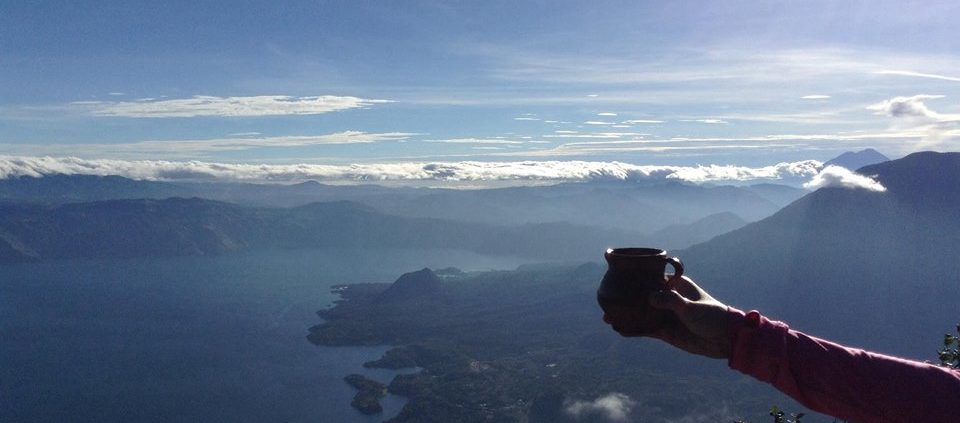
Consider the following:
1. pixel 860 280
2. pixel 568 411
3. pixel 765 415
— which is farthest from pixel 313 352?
pixel 860 280

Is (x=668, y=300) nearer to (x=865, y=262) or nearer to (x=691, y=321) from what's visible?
(x=691, y=321)

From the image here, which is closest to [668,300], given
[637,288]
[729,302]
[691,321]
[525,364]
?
[691,321]

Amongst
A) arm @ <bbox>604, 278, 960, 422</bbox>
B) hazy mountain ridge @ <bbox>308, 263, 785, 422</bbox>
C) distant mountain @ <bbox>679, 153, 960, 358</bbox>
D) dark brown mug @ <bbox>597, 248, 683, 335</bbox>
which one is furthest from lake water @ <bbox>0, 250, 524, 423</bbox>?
distant mountain @ <bbox>679, 153, 960, 358</bbox>

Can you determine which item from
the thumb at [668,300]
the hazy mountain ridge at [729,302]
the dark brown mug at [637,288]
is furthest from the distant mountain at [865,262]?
the thumb at [668,300]

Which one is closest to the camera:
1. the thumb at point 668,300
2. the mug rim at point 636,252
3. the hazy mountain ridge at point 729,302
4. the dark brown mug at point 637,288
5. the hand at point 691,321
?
the hand at point 691,321

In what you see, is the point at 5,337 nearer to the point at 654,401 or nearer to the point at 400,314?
the point at 400,314

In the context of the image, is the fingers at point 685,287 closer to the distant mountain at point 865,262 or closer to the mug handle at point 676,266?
the mug handle at point 676,266
